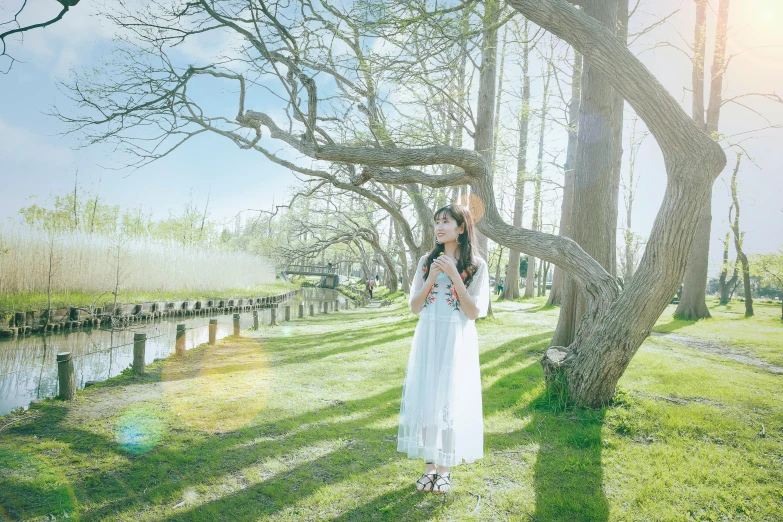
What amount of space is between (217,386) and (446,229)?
4594mm

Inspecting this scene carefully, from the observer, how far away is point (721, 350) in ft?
26.6

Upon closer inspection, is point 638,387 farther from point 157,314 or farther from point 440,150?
point 157,314

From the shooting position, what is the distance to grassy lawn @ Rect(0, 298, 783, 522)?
2.90 meters

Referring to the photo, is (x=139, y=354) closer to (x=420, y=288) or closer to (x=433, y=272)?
(x=420, y=288)

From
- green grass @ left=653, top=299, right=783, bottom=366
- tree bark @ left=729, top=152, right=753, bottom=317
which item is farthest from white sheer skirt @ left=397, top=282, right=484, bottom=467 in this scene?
tree bark @ left=729, top=152, right=753, bottom=317

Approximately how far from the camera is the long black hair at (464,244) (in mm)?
3096

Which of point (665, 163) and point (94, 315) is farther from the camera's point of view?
point (94, 315)

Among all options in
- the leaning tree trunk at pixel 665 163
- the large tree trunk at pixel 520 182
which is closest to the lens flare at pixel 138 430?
the leaning tree trunk at pixel 665 163

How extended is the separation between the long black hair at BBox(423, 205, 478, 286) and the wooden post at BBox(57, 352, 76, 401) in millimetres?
4702

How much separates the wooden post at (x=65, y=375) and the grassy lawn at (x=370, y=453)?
16cm

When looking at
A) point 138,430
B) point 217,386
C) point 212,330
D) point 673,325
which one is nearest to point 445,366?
point 138,430

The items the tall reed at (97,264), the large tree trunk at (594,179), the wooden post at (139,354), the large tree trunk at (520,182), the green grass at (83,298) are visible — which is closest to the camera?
the large tree trunk at (594,179)

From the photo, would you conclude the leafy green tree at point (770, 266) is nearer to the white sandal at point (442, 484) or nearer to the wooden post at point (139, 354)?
the white sandal at point (442, 484)

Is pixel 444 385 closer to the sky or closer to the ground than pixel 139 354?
closer to the sky
